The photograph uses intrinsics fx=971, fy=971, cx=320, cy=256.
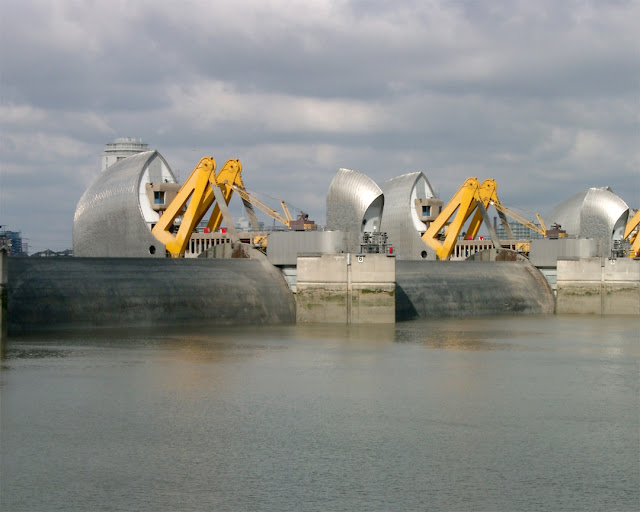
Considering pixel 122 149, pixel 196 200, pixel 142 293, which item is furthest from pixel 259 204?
pixel 122 149

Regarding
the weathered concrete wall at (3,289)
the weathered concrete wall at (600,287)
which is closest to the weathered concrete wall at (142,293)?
the weathered concrete wall at (3,289)

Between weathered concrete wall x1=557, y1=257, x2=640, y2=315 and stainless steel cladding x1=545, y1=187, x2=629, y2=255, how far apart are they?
25.5 m

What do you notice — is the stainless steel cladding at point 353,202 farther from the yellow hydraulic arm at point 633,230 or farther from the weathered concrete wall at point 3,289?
the weathered concrete wall at point 3,289

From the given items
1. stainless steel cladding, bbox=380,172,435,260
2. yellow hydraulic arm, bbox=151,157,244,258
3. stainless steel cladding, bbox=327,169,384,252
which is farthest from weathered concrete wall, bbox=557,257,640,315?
stainless steel cladding, bbox=380,172,435,260

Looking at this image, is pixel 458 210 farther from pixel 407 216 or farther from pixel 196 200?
pixel 196 200

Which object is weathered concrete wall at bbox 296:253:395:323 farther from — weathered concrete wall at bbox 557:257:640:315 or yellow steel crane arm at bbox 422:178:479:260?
yellow steel crane arm at bbox 422:178:479:260

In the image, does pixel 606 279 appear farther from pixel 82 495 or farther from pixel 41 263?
pixel 82 495

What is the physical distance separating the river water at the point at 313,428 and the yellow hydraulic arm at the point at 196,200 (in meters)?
28.0

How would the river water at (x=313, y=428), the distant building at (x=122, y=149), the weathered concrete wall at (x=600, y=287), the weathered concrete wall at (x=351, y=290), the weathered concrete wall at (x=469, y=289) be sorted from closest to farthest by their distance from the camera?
the river water at (x=313, y=428) < the weathered concrete wall at (x=351, y=290) < the weathered concrete wall at (x=469, y=289) < the weathered concrete wall at (x=600, y=287) < the distant building at (x=122, y=149)

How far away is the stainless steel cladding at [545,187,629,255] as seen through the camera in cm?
7731

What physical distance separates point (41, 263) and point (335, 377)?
51.4ft

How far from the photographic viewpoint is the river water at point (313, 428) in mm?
12516

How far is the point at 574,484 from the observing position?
13.0m

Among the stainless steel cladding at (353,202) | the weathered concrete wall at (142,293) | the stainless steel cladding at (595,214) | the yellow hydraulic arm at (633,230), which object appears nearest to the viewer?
the weathered concrete wall at (142,293)
